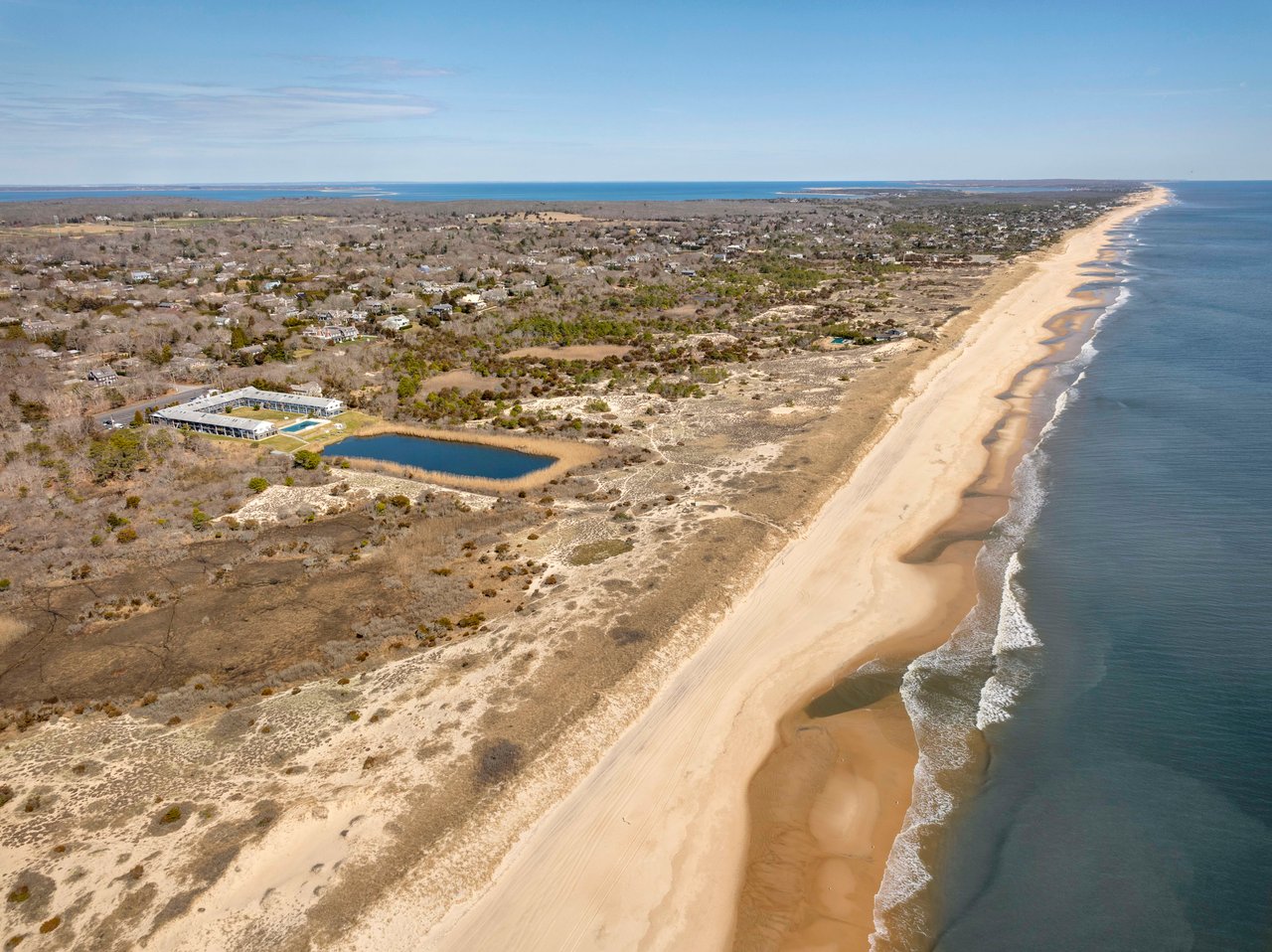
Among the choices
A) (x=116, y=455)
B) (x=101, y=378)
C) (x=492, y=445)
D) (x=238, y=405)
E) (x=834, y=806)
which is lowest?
(x=834, y=806)

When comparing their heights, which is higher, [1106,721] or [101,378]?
[101,378]

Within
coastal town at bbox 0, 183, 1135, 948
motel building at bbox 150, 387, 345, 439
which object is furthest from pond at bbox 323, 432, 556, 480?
motel building at bbox 150, 387, 345, 439

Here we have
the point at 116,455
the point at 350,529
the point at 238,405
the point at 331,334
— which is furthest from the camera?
the point at 331,334

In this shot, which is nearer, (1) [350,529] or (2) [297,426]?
(1) [350,529]

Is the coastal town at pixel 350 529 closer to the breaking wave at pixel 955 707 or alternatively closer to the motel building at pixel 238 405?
the motel building at pixel 238 405

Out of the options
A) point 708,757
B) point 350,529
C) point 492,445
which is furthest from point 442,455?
point 708,757

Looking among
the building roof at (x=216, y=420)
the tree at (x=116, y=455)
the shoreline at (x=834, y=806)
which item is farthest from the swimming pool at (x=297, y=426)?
the shoreline at (x=834, y=806)

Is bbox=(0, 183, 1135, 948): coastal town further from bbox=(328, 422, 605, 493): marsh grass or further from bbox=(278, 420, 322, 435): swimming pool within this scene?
bbox=(278, 420, 322, 435): swimming pool

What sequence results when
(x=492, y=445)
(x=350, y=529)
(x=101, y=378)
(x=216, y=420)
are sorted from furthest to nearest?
1. (x=101, y=378)
2. (x=216, y=420)
3. (x=492, y=445)
4. (x=350, y=529)

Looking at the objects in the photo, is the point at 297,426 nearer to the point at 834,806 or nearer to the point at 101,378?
the point at 101,378
